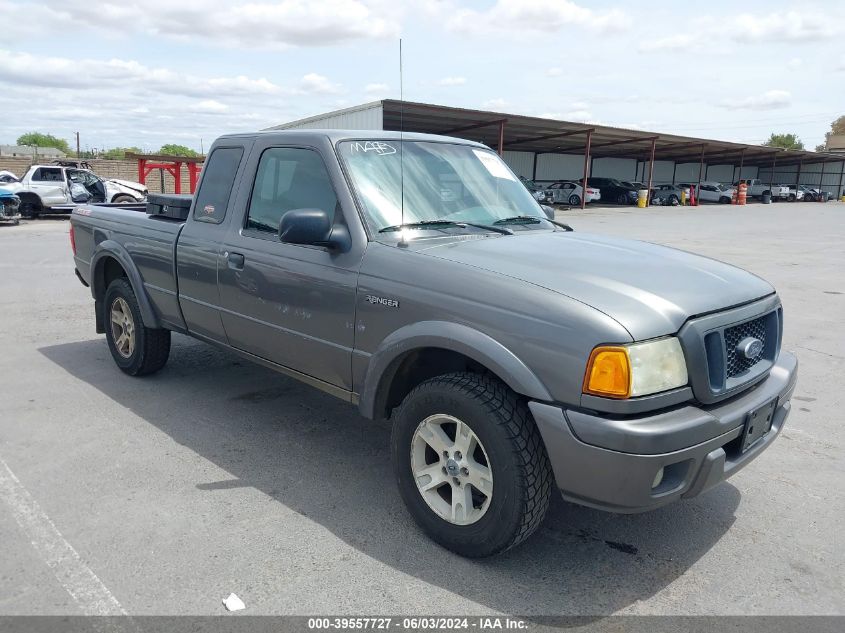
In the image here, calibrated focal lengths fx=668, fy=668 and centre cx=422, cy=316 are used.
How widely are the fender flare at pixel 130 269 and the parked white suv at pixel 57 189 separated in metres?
17.4

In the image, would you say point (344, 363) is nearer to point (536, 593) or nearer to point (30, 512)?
point (536, 593)

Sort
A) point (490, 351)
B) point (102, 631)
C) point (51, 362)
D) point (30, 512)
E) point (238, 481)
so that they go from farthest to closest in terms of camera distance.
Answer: point (51, 362) < point (238, 481) < point (30, 512) < point (490, 351) < point (102, 631)

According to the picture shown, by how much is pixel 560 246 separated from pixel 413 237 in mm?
760

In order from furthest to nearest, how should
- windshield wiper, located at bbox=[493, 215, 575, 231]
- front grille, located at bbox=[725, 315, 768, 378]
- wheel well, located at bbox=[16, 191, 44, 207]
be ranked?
wheel well, located at bbox=[16, 191, 44, 207] < windshield wiper, located at bbox=[493, 215, 575, 231] < front grille, located at bbox=[725, 315, 768, 378]

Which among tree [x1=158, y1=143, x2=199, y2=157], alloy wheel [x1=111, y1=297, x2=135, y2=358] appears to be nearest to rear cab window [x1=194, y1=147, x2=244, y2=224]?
alloy wheel [x1=111, y1=297, x2=135, y2=358]

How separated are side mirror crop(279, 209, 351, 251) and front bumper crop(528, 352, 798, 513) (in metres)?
1.38

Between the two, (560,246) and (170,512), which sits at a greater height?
(560,246)

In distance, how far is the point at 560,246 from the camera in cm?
345

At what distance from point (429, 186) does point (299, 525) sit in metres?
1.94

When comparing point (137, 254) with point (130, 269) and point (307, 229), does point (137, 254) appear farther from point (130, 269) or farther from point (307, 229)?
point (307, 229)

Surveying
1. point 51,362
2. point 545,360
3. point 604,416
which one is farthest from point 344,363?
point 51,362

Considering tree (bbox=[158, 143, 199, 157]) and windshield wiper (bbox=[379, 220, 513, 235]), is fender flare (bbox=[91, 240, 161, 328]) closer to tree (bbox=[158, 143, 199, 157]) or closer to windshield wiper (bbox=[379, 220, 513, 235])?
windshield wiper (bbox=[379, 220, 513, 235])

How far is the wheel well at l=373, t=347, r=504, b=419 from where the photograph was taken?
10.4ft

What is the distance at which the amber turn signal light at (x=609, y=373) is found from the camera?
2.49m
